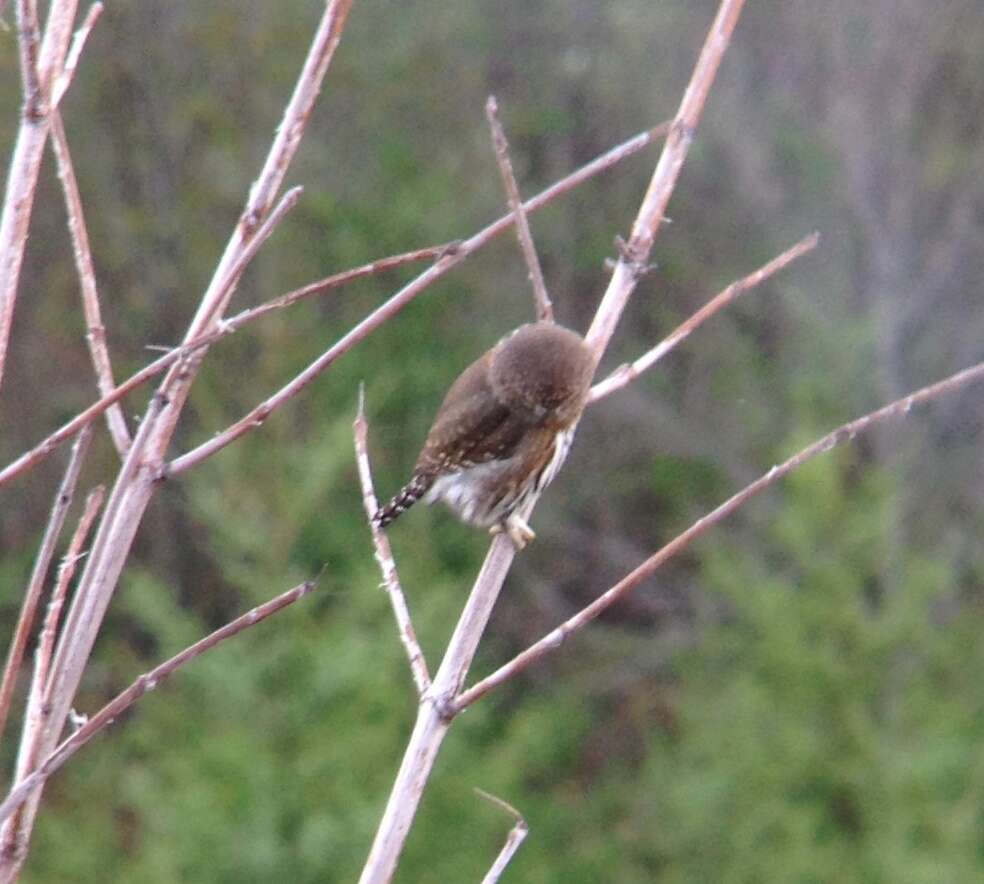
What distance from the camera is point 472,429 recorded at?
466cm

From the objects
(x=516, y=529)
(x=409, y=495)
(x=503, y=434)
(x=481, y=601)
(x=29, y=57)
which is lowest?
(x=409, y=495)

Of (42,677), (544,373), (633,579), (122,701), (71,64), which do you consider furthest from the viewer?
(544,373)

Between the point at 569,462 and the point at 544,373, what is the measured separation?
23.1 ft

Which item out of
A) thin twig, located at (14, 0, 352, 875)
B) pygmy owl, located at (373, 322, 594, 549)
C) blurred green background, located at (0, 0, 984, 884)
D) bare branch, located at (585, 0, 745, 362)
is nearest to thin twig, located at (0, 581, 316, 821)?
thin twig, located at (14, 0, 352, 875)

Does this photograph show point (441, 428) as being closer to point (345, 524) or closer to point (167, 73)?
point (345, 524)

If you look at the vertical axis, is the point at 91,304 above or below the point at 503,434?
above

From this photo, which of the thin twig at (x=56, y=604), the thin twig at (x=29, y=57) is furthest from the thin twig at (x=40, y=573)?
the thin twig at (x=29, y=57)

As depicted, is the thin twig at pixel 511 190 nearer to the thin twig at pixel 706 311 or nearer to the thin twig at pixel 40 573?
the thin twig at pixel 706 311

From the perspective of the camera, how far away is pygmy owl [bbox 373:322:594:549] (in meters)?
4.01

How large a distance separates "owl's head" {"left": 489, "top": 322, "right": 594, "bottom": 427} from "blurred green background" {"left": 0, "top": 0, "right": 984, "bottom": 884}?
3480 mm

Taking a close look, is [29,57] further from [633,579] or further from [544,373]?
[544,373]

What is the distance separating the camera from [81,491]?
1043 cm

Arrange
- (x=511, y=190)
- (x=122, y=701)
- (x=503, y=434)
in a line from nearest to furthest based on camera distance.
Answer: (x=122, y=701)
(x=511, y=190)
(x=503, y=434)

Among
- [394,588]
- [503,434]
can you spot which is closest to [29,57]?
[394,588]
